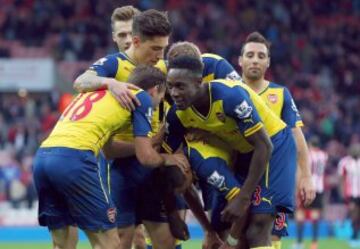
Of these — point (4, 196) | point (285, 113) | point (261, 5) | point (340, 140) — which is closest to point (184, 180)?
point (285, 113)

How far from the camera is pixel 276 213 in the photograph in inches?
348

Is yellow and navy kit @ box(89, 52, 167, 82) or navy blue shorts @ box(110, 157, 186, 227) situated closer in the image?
yellow and navy kit @ box(89, 52, 167, 82)

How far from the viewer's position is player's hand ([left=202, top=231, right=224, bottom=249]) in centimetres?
905

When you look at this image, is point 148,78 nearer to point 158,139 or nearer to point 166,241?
point 158,139

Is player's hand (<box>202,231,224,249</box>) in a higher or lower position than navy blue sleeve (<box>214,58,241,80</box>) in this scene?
lower

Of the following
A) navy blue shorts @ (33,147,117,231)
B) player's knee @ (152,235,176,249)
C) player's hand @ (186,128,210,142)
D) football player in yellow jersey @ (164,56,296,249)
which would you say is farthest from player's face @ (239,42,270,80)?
navy blue shorts @ (33,147,117,231)

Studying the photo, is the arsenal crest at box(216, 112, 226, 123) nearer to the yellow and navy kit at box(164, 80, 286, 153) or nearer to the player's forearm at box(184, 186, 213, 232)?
the yellow and navy kit at box(164, 80, 286, 153)

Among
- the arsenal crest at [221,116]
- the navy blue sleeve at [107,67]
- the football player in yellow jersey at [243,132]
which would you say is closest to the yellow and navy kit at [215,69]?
the football player in yellow jersey at [243,132]

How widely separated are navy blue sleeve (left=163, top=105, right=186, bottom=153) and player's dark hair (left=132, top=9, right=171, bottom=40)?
653 millimetres

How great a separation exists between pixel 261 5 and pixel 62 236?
24.2 meters

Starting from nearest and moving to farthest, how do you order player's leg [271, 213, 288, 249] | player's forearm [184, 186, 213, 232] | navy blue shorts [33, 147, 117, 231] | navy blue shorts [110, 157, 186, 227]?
navy blue shorts [33, 147, 117, 231]
player's forearm [184, 186, 213, 232]
navy blue shorts [110, 157, 186, 227]
player's leg [271, 213, 288, 249]

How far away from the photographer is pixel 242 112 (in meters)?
8.22

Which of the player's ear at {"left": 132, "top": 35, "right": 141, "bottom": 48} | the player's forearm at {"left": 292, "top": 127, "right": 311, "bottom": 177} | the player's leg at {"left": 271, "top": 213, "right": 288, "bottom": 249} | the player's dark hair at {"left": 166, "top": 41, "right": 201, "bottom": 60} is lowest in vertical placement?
the player's leg at {"left": 271, "top": 213, "right": 288, "bottom": 249}

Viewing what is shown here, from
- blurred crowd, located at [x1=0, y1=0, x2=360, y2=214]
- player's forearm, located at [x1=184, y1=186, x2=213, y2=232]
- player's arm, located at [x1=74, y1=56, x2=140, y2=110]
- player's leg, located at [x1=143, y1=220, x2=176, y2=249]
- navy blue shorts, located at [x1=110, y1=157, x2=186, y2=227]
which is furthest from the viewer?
blurred crowd, located at [x1=0, y1=0, x2=360, y2=214]
